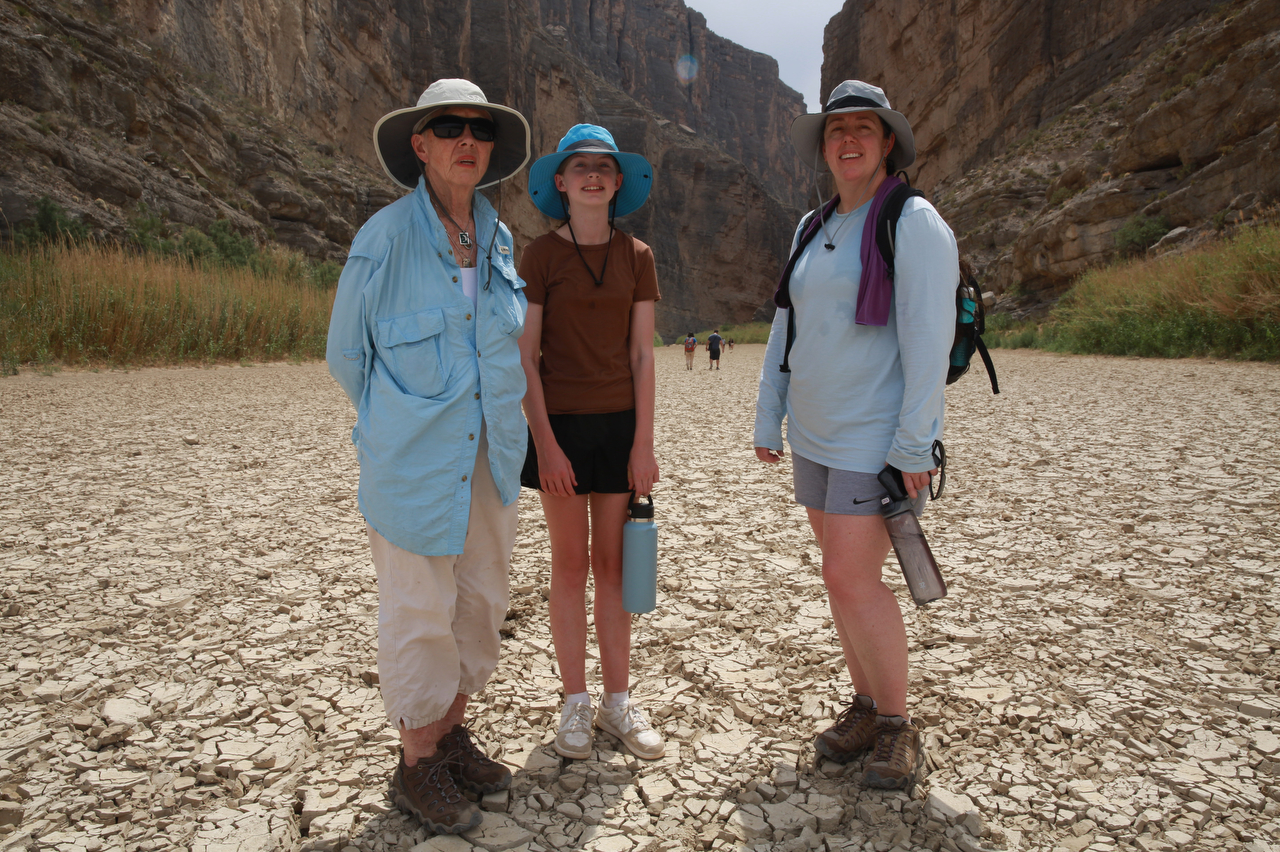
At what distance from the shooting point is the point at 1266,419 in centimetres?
679

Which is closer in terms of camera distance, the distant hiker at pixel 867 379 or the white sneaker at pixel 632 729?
the distant hiker at pixel 867 379

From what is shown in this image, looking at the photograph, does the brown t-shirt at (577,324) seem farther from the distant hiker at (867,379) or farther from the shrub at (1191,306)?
the shrub at (1191,306)

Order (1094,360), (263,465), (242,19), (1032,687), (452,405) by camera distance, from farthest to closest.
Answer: (242,19), (1094,360), (263,465), (1032,687), (452,405)

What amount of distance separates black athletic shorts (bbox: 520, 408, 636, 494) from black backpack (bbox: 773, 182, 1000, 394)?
589 millimetres

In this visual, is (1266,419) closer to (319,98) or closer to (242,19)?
(242,19)

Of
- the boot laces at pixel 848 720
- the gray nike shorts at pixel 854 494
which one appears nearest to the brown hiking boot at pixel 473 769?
the boot laces at pixel 848 720

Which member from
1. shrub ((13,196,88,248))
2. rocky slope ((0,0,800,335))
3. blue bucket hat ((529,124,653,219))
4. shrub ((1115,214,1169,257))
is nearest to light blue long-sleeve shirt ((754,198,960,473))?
blue bucket hat ((529,124,653,219))

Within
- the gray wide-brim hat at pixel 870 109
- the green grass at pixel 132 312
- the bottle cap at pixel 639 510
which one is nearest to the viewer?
the gray wide-brim hat at pixel 870 109

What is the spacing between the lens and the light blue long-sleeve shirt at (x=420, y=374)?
1815mm

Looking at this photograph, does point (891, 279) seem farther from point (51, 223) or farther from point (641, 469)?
point (51, 223)

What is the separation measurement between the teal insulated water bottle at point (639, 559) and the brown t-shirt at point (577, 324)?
1.12ft

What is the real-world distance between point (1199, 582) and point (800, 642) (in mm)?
1897

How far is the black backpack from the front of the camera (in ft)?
6.33

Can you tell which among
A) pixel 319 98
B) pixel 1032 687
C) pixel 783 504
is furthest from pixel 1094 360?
pixel 319 98
